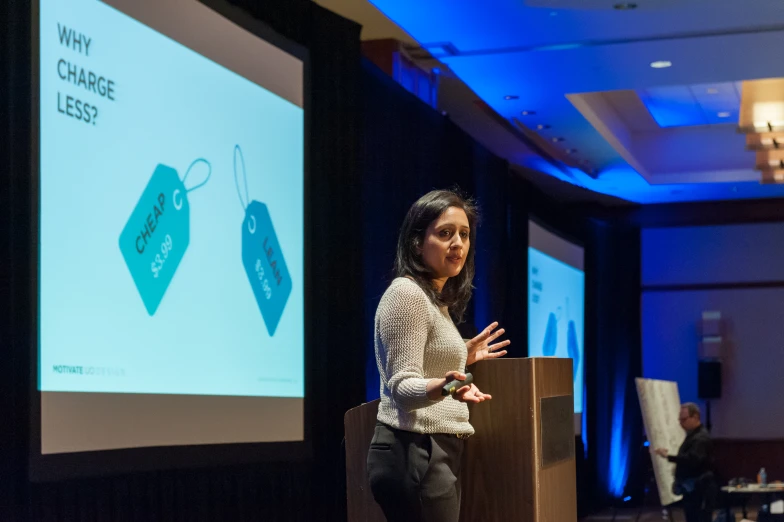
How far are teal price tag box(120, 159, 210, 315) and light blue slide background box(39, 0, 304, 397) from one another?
37mm

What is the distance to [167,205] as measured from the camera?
3.65m

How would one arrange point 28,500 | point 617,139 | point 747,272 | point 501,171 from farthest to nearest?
point 747,272 < point 617,139 < point 501,171 < point 28,500


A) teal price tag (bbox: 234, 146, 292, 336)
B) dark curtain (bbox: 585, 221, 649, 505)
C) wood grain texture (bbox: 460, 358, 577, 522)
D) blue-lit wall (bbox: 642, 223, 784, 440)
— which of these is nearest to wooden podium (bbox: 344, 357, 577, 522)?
wood grain texture (bbox: 460, 358, 577, 522)

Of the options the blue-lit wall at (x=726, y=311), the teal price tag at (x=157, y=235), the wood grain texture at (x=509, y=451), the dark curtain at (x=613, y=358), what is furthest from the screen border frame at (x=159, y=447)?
the blue-lit wall at (x=726, y=311)

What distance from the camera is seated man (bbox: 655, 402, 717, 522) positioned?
27.1 feet

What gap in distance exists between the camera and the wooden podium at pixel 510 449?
84.7 inches

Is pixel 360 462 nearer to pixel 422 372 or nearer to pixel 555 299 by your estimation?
pixel 422 372

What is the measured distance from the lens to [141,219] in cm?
349

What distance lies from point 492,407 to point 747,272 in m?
10.9

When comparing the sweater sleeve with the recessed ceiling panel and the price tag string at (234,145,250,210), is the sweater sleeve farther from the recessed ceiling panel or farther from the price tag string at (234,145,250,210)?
the recessed ceiling panel

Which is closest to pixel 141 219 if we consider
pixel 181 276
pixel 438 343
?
pixel 181 276

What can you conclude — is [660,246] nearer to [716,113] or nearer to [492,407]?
[716,113]

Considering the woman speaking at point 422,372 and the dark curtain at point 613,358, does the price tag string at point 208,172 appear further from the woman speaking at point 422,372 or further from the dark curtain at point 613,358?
the dark curtain at point 613,358

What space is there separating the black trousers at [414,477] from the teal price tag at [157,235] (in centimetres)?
162
